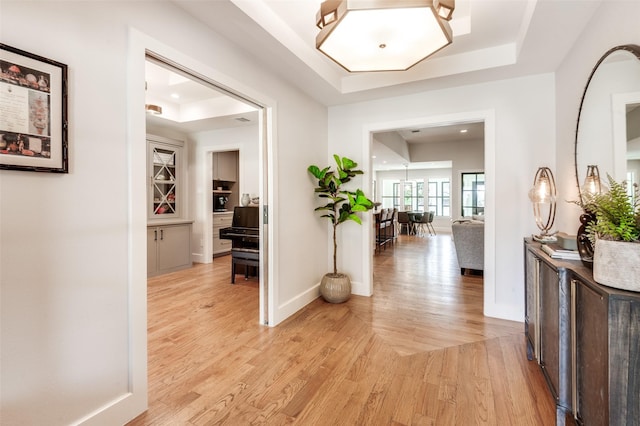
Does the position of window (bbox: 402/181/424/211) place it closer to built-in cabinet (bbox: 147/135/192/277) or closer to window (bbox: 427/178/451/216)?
window (bbox: 427/178/451/216)

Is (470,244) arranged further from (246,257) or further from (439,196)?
(439,196)

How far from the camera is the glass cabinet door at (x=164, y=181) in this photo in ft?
16.0

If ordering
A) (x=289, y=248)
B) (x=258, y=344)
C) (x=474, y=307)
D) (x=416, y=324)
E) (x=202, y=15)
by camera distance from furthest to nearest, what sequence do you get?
(x=474, y=307)
(x=289, y=248)
(x=416, y=324)
(x=258, y=344)
(x=202, y=15)

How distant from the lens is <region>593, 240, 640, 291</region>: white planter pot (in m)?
1.07

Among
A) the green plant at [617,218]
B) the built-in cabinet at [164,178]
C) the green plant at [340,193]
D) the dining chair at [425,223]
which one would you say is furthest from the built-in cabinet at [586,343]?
the dining chair at [425,223]

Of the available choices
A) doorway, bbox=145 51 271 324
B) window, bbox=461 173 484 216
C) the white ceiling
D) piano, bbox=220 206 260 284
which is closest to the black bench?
piano, bbox=220 206 260 284

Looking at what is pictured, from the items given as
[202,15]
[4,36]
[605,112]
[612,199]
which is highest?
[202,15]

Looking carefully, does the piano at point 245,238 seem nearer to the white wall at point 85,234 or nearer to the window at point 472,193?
the white wall at point 85,234

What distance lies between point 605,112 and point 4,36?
3065 mm

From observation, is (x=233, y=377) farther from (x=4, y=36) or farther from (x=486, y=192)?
(x=486, y=192)

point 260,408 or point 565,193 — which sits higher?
point 565,193

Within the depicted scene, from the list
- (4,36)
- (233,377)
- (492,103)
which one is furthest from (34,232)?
(492,103)

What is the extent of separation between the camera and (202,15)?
6.45 feet

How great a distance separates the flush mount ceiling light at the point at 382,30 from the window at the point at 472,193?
27.1 ft
